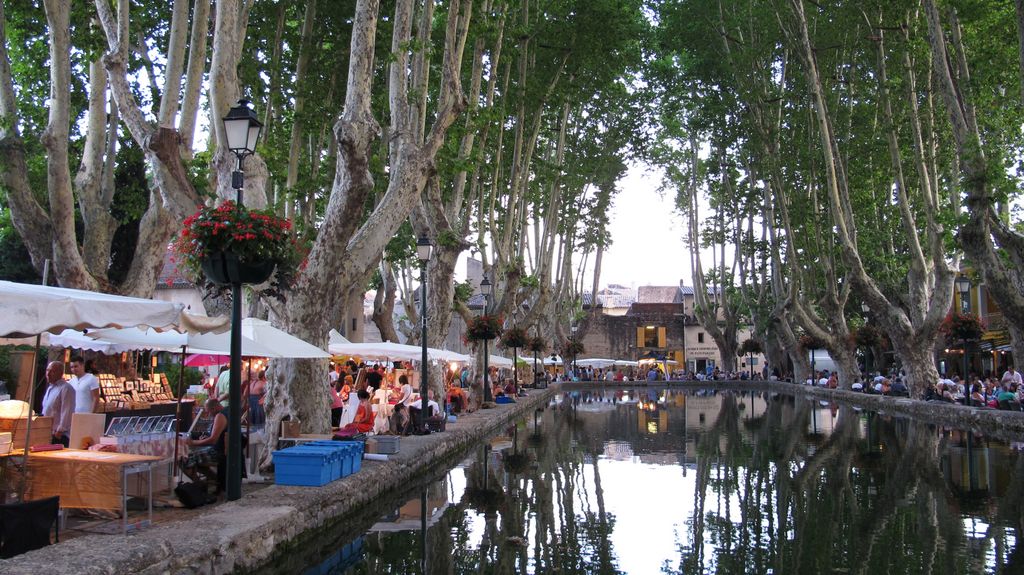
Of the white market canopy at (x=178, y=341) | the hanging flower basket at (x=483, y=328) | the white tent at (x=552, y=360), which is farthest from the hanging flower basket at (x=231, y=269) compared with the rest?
the white tent at (x=552, y=360)

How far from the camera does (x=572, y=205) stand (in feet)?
113

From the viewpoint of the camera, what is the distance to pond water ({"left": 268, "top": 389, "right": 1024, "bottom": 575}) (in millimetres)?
6359

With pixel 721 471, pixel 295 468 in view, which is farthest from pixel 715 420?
pixel 295 468

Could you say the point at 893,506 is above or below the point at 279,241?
Answer: below

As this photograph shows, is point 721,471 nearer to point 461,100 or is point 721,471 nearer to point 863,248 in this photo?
point 461,100

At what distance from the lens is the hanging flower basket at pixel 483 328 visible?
21.8 m

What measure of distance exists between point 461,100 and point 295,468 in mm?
6982

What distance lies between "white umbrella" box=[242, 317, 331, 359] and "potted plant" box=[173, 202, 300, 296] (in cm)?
95

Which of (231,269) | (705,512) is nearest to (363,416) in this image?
(231,269)

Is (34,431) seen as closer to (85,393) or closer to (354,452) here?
(85,393)

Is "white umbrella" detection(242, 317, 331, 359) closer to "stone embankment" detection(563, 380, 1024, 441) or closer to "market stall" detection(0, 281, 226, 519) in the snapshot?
"market stall" detection(0, 281, 226, 519)

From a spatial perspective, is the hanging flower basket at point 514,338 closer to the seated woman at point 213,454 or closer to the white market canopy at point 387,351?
the white market canopy at point 387,351

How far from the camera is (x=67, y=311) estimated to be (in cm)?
582

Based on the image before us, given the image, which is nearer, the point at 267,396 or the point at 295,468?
→ the point at 295,468
